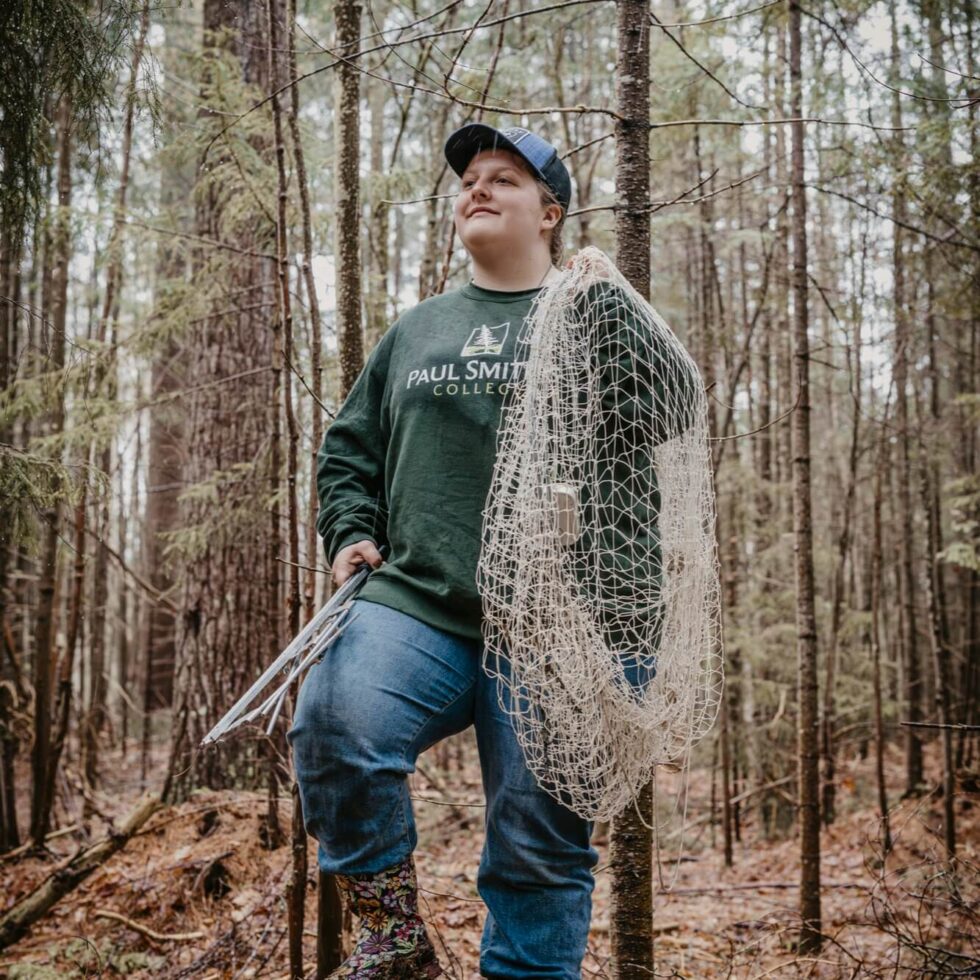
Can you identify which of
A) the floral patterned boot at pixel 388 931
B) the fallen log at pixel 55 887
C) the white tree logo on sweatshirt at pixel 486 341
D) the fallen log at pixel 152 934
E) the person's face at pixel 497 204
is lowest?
the fallen log at pixel 152 934

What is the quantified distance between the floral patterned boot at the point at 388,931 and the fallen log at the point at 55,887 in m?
2.57

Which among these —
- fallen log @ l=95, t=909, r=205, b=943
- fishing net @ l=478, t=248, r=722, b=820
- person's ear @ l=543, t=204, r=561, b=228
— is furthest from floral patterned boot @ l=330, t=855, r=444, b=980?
fallen log @ l=95, t=909, r=205, b=943

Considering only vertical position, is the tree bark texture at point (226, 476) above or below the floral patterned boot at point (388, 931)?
above

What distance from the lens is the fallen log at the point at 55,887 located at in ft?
12.4

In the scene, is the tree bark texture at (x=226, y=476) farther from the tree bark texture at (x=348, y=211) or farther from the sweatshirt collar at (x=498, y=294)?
the sweatshirt collar at (x=498, y=294)

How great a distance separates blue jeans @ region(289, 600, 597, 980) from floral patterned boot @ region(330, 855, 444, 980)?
0.03 metres

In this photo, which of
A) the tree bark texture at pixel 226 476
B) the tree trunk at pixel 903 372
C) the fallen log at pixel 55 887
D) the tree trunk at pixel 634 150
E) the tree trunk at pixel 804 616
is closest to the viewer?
the tree trunk at pixel 634 150

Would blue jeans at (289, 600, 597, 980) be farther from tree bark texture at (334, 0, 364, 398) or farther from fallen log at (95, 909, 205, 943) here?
fallen log at (95, 909, 205, 943)

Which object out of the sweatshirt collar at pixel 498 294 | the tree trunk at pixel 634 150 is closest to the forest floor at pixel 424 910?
the tree trunk at pixel 634 150

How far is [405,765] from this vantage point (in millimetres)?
2059

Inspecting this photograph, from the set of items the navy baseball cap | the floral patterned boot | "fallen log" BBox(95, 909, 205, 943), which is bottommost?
"fallen log" BBox(95, 909, 205, 943)

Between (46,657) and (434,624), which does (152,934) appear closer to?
(46,657)

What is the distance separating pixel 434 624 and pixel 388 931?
2.24 feet

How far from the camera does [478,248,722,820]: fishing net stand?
2055 mm
